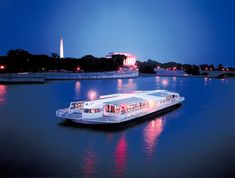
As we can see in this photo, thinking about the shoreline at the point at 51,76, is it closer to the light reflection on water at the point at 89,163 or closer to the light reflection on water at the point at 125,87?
the light reflection on water at the point at 125,87

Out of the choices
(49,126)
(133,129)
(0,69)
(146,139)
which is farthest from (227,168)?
(0,69)

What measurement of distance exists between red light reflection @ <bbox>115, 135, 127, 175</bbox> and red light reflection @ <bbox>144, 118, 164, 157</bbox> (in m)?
1.62

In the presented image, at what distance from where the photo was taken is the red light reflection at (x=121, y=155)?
61.1 ft

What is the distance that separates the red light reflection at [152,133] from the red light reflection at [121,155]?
162 cm

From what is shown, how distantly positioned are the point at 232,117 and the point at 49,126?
19.8 metres

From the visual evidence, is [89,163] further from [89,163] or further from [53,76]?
[53,76]

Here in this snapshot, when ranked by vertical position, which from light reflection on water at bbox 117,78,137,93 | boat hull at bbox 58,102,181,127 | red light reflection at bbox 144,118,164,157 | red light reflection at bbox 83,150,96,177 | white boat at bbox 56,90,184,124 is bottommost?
A: red light reflection at bbox 83,150,96,177

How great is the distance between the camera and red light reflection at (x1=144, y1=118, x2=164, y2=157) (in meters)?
23.0

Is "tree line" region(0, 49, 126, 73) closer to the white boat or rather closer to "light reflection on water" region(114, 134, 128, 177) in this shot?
the white boat

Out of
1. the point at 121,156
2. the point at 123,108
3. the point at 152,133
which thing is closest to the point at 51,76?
the point at 123,108

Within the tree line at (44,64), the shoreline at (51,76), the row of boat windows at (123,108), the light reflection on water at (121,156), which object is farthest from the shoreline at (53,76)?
the light reflection on water at (121,156)

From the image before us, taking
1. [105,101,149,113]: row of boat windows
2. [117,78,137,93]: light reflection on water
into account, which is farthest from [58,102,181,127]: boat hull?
[117,78,137,93]: light reflection on water

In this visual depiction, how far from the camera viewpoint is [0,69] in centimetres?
9594

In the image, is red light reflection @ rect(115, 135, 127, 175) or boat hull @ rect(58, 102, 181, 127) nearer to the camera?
red light reflection @ rect(115, 135, 127, 175)
